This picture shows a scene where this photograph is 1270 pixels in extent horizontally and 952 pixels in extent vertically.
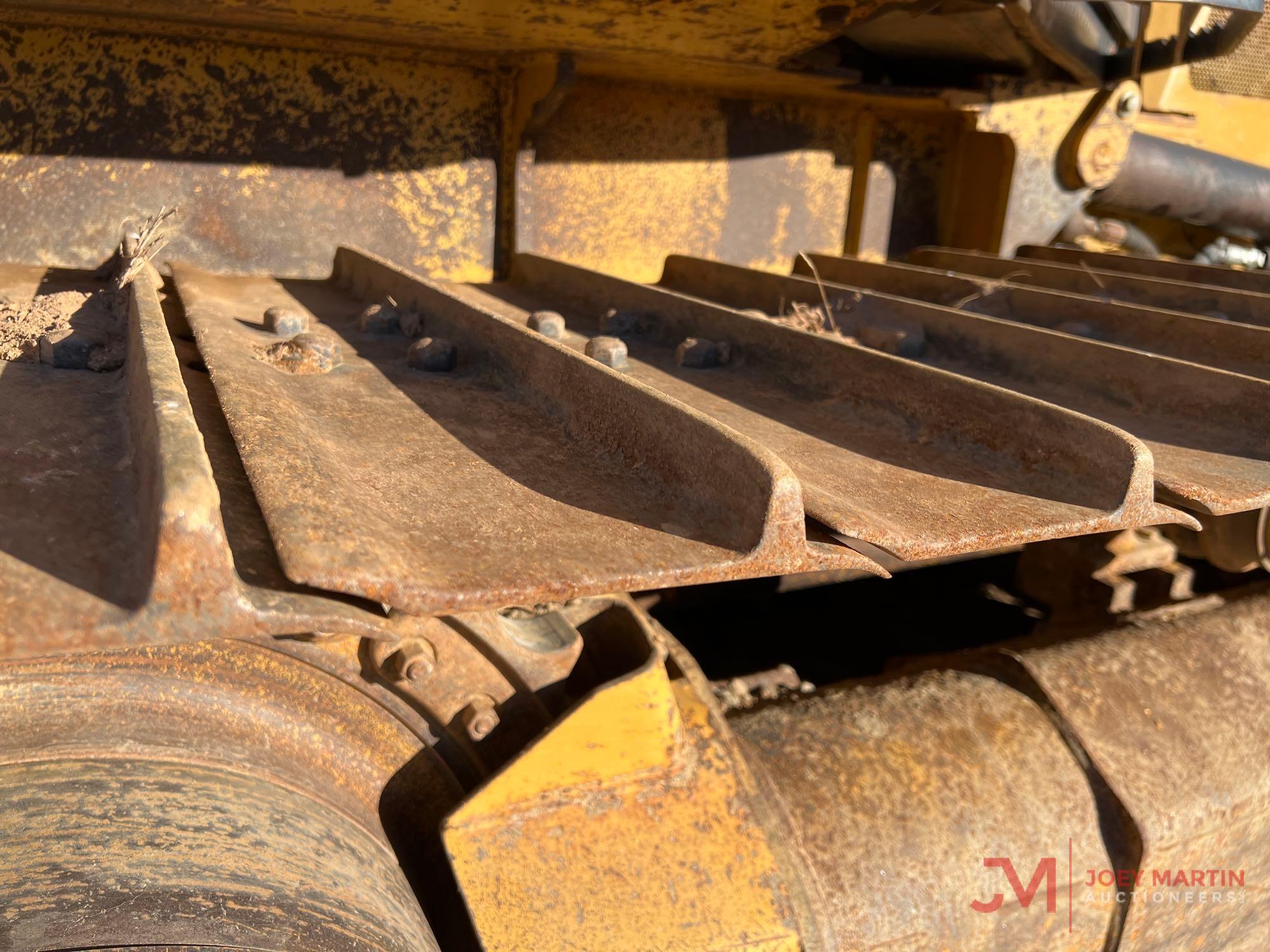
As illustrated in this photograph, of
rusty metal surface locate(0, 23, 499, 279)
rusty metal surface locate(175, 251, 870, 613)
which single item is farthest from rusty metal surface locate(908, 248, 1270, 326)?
rusty metal surface locate(175, 251, 870, 613)

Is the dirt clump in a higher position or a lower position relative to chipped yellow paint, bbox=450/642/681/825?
higher

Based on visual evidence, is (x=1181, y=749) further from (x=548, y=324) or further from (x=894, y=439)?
(x=548, y=324)

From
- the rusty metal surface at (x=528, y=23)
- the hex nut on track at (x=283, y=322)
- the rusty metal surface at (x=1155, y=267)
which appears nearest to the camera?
the hex nut on track at (x=283, y=322)

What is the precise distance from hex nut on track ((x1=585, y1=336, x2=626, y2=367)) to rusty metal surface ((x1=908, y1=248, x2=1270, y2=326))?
1.58 meters

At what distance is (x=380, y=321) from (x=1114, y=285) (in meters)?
2.07

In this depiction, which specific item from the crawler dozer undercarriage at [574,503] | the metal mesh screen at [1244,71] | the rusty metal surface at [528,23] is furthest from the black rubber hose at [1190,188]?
the rusty metal surface at [528,23]

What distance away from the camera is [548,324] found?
2059 millimetres

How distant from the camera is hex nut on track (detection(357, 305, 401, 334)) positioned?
1968 millimetres

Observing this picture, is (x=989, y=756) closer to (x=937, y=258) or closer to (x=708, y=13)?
(x=708, y=13)

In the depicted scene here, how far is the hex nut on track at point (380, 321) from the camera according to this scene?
197 centimetres

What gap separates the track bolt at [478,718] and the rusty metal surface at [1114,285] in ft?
7.10

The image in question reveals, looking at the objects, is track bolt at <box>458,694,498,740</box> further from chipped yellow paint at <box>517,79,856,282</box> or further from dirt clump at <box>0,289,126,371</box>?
chipped yellow paint at <box>517,79,856,282</box>

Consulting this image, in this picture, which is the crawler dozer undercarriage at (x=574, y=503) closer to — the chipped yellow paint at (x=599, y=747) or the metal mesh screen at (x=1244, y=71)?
the chipped yellow paint at (x=599, y=747)

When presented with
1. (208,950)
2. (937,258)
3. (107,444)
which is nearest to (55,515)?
(107,444)
